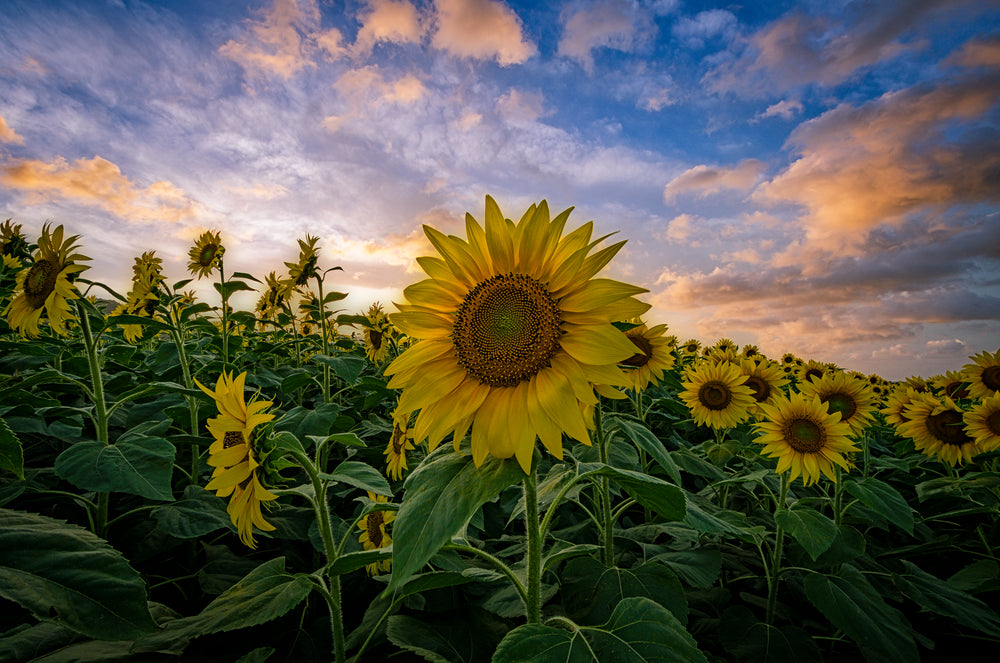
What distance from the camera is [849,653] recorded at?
3068 mm

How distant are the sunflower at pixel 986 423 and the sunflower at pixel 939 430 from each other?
107 mm

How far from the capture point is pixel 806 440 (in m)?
3.54

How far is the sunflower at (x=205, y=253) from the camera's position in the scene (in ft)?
18.1

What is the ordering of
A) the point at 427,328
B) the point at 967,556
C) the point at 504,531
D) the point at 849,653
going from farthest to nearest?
the point at 967,556 → the point at 504,531 → the point at 849,653 → the point at 427,328

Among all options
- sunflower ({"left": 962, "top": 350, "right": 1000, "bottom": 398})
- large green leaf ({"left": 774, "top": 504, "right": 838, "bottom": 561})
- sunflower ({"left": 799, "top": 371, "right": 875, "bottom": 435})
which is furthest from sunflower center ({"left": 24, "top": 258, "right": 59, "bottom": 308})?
sunflower ({"left": 962, "top": 350, "right": 1000, "bottom": 398})

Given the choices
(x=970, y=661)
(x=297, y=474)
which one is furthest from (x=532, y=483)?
(x=970, y=661)

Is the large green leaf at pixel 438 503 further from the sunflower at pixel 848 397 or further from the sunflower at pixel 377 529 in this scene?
the sunflower at pixel 848 397

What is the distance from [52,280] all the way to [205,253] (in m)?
2.62

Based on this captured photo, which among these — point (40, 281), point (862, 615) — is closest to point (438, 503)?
point (862, 615)

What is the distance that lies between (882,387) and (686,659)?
490 inches

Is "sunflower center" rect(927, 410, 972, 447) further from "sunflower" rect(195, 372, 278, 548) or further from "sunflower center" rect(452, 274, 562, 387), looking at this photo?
"sunflower" rect(195, 372, 278, 548)

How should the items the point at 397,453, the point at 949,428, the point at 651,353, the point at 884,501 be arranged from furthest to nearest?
the point at 949,428, the point at 651,353, the point at 397,453, the point at 884,501

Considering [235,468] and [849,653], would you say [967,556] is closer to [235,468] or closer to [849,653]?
[849,653]

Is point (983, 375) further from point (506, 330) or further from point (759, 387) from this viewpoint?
point (506, 330)
